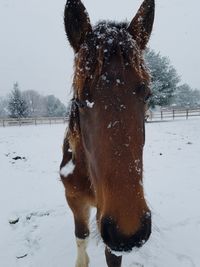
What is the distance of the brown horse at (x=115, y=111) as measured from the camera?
182 centimetres

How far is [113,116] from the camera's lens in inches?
78.2

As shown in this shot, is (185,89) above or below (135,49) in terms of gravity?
above

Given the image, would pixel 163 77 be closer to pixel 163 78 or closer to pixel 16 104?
pixel 163 78

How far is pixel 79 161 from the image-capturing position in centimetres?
324

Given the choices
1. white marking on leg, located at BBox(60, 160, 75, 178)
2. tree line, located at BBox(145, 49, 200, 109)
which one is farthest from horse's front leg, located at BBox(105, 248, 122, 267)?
tree line, located at BBox(145, 49, 200, 109)

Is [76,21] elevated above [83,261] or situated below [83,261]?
above

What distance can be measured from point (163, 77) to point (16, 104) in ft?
74.7

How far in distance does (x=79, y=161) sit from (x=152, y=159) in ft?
22.2

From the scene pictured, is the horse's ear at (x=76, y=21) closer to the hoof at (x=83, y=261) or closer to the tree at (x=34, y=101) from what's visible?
the hoof at (x=83, y=261)

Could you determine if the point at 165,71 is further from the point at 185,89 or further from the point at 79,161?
the point at 79,161

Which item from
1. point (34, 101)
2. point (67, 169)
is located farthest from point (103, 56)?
point (34, 101)

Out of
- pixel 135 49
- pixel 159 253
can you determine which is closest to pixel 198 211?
pixel 159 253

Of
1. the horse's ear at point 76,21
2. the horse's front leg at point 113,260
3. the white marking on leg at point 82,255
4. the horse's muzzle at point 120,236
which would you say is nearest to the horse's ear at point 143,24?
the horse's ear at point 76,21

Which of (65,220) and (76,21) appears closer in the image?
(76,21)
